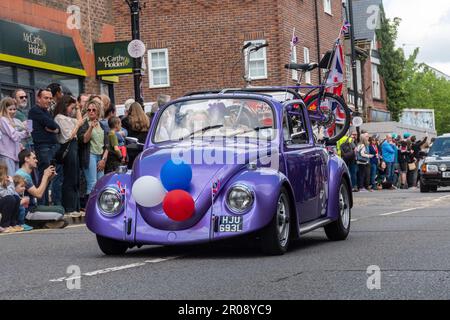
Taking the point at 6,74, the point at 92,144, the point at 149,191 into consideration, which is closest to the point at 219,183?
the point at 149,191

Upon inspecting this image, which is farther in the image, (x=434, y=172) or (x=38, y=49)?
(x=434, y=172)

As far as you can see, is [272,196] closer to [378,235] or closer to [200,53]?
[378,235]

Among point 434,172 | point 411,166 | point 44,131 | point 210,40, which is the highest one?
point 210,40

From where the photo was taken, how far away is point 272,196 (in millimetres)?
9266

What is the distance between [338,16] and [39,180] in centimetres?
3360

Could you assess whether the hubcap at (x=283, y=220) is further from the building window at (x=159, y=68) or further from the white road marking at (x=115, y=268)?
the building window at (x=159, y=68)

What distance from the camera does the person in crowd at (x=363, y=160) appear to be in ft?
107

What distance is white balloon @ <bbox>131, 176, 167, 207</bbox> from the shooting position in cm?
927

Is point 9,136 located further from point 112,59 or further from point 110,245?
point 112,59

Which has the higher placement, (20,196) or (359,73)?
(359,73)

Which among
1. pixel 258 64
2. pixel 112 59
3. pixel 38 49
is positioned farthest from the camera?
pixel 258 64

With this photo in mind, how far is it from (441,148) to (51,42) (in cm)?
1271

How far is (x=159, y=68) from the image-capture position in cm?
4125

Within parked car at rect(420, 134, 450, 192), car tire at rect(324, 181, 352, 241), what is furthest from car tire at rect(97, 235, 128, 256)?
parked car at rect(420, 134, 450, 192)
